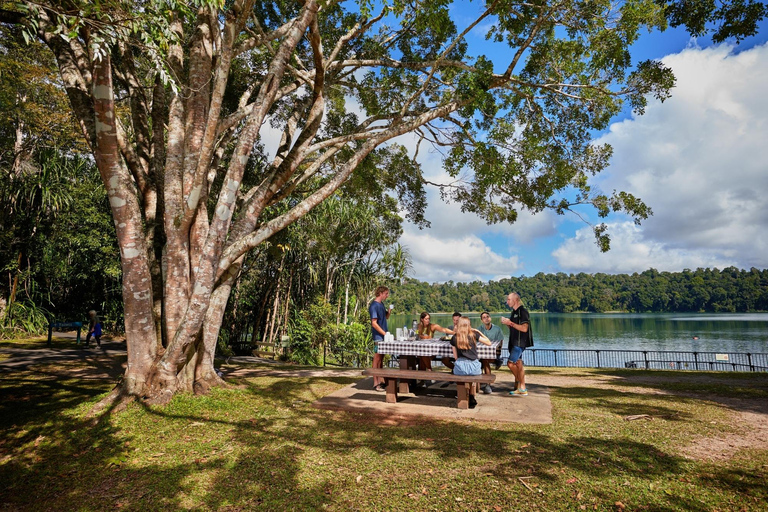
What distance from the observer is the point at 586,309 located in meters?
115

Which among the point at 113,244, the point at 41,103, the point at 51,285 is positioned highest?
the point at 41,103

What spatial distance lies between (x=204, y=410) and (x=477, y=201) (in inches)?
303

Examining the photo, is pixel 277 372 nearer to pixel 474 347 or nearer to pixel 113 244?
pixel 474 347

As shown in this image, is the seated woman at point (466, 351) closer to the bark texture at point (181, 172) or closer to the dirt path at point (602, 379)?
the dirt path at point (602, 379)

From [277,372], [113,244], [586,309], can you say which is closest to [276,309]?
[113,244]

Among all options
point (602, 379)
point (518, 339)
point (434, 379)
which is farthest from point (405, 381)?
point (602, 379)

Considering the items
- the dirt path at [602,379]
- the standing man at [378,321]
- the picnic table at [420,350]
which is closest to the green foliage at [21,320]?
the dirt path at [602,379]

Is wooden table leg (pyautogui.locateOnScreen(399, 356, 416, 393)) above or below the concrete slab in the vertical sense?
above

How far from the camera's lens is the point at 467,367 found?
5305 mm

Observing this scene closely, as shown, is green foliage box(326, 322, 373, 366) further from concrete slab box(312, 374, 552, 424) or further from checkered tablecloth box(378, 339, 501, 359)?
checkered tablecloth box(378, 339, 501, 359)

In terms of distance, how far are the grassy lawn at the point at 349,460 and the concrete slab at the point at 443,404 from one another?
0.24m

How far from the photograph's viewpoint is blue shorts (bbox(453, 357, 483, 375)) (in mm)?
5297

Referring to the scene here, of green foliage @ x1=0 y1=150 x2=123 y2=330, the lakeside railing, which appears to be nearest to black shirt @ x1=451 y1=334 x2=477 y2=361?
the lakeside railing

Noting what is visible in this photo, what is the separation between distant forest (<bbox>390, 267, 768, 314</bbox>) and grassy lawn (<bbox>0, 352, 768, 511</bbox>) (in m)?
80.6
